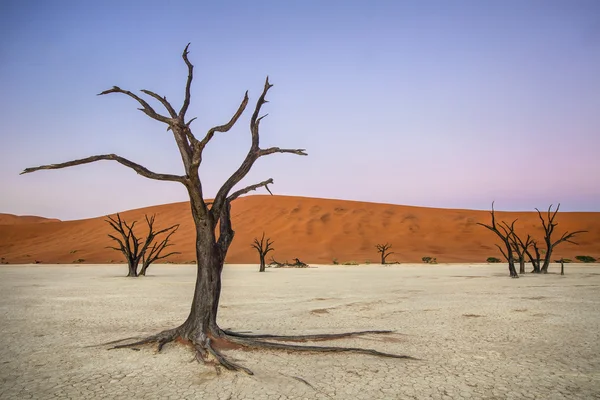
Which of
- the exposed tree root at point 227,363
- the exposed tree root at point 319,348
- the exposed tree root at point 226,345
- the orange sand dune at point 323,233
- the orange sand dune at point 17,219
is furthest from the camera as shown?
the orange sand dune at point 17,219

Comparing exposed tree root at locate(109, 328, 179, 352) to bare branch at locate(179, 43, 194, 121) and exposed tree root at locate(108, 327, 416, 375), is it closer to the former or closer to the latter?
exposed tree root at locate(108, 327, 416, 375)

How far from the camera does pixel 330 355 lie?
18.4 feet

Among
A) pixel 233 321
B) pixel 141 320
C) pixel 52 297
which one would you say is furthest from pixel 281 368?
pixel 52 297

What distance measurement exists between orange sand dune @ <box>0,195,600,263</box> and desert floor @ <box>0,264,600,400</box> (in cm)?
3238

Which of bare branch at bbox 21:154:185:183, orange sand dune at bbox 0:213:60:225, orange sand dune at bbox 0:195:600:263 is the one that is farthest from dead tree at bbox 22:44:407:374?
orange sand dune at bbox 0:213:60:225

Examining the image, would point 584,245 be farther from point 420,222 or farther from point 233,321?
point 233,321

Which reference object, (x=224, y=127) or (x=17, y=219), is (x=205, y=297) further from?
(x=17, y=219)

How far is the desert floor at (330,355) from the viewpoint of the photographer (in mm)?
4297

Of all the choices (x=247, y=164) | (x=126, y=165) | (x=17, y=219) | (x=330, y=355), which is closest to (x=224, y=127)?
(x=247, y=164)

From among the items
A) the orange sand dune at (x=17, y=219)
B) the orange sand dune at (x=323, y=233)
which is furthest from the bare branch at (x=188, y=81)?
the orange sand dune at (x=17, y=219)

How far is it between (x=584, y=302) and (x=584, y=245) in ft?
153

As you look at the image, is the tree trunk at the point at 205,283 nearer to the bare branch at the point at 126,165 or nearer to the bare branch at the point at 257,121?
the bare branch at the point at 126,165

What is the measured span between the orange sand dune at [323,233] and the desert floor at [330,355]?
3238 cm

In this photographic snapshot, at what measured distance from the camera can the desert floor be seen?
4297 millimetres
